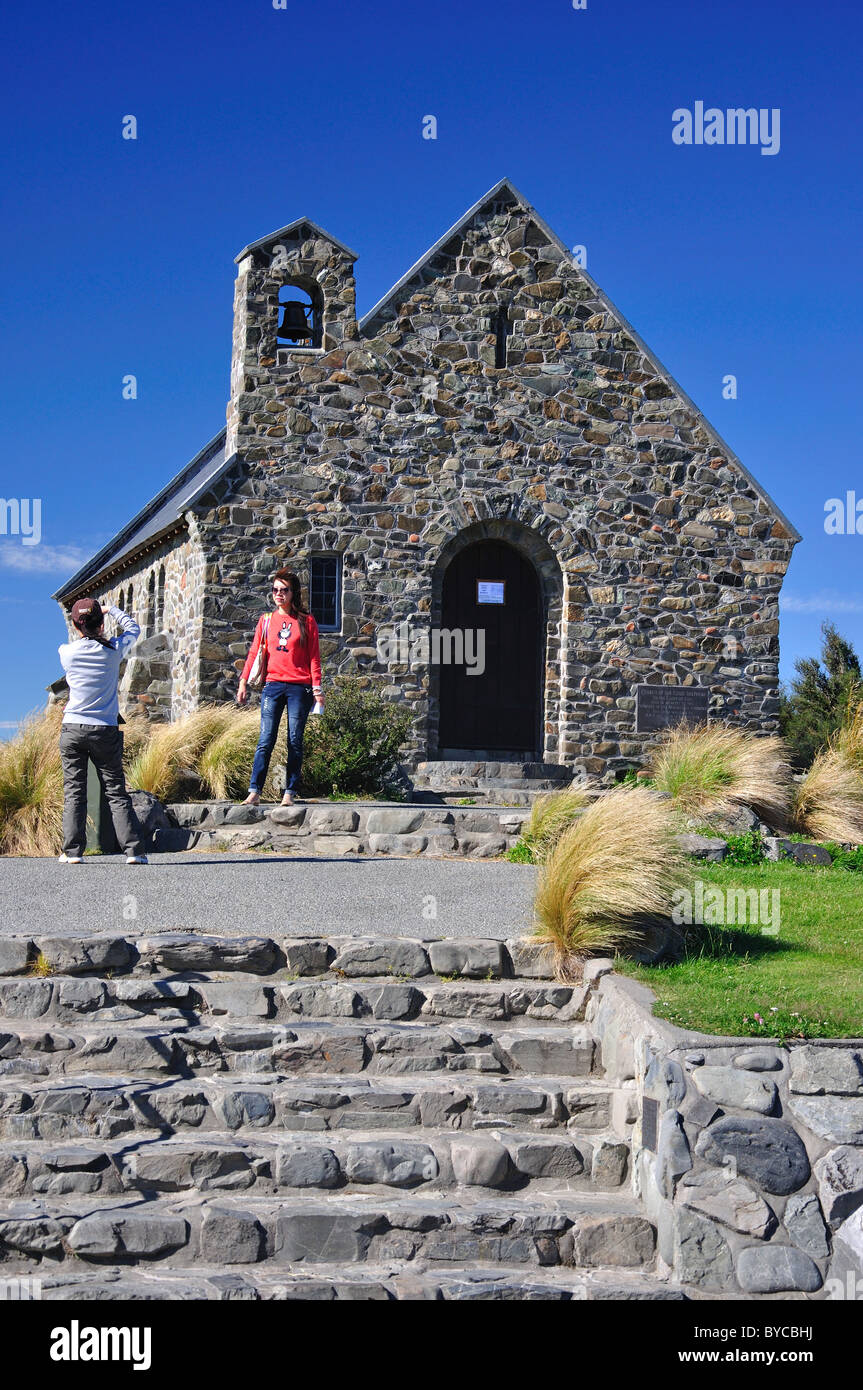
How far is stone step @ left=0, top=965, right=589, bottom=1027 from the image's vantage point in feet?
23.5

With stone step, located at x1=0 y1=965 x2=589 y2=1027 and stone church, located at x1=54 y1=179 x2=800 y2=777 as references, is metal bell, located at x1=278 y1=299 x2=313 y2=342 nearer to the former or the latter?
stone church, located at x1=54 y1=179 x2=800 y2=777

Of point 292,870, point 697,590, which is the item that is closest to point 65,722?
point 292,870

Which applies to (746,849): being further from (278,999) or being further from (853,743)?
(278,999)

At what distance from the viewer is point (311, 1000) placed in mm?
7387

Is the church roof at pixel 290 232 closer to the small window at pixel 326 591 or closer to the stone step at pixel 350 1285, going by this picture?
the small window at pixel 326 591

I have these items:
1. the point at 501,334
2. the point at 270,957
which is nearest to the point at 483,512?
the point at 501,334

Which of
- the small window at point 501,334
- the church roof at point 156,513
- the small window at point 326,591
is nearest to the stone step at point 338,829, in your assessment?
the small window at point 326,591

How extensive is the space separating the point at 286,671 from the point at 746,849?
4834 mm

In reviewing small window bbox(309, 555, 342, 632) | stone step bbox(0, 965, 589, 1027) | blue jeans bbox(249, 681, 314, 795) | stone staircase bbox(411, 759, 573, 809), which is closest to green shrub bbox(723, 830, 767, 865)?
stone staircase bbox(411, 759, 573, 809)

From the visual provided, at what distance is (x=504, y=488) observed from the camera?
18.1 meters

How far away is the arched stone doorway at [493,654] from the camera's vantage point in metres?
18.5

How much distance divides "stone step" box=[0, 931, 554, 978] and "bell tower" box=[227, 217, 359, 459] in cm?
1105

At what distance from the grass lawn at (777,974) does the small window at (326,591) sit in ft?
26.7

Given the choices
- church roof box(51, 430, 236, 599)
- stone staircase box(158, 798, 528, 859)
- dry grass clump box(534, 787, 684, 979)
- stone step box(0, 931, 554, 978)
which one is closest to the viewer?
stone step box(0, 931, 554, 978)
